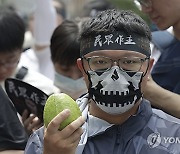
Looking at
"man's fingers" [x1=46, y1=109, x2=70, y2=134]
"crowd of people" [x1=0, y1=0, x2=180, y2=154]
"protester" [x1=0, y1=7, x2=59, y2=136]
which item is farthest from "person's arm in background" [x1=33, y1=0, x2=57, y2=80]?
"man's fingers" [x1=46, y1=109, x2=70, y2=134]

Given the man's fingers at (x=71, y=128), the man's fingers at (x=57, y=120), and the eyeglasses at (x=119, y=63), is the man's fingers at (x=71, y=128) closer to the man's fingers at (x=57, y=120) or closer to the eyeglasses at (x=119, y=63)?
the man's fingers at (x=57, y=120)

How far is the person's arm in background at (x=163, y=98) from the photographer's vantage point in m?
2.97

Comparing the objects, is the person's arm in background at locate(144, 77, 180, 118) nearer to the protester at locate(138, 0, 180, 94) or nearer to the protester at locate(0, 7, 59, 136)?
the protester at locate(138, 0, 180, 94)

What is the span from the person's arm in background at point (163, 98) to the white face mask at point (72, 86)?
0.87 meters

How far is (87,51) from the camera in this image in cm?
269

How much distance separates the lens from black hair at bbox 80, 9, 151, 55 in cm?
268

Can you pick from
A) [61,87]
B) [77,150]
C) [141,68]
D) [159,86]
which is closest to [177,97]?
[159,86]

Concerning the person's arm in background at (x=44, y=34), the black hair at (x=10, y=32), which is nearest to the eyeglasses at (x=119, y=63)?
the black hair at (x=10, y=32)

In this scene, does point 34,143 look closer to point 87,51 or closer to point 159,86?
point 87,51

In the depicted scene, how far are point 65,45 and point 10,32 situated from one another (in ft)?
1.24

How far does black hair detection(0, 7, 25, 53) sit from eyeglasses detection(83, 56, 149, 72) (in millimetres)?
1359

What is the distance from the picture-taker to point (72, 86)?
386cm

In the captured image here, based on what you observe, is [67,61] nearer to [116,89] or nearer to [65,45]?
[65,45]

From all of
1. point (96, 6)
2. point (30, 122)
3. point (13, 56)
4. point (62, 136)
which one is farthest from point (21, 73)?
point (96, 6)
